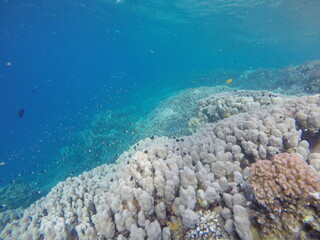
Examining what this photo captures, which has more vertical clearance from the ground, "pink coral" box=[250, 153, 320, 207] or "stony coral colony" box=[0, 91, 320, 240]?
"pink coral" box=[250, 153, 320, 207]

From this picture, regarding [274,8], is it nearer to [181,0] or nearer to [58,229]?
[181,0]

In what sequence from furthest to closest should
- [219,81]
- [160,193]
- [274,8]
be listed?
[274,8]
[219,81]
[160,193]

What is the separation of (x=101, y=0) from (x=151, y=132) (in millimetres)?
29819

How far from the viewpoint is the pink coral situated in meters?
2.13

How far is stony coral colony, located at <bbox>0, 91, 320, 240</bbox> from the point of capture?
2.21 metres

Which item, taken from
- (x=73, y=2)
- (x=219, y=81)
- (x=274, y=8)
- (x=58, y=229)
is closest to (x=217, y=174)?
(x=58, y=229)

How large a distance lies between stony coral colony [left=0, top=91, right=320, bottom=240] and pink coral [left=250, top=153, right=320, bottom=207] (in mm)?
11

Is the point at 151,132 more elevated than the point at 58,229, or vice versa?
the point at 58,229

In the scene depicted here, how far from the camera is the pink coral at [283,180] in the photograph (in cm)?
213

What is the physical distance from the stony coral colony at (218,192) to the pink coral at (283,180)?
0.03 feet

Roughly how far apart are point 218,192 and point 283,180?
3.24 ft

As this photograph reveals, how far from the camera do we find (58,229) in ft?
12.3

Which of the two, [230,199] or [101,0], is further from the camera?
[101,0]

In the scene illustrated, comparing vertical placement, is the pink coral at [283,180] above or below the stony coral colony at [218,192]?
above
